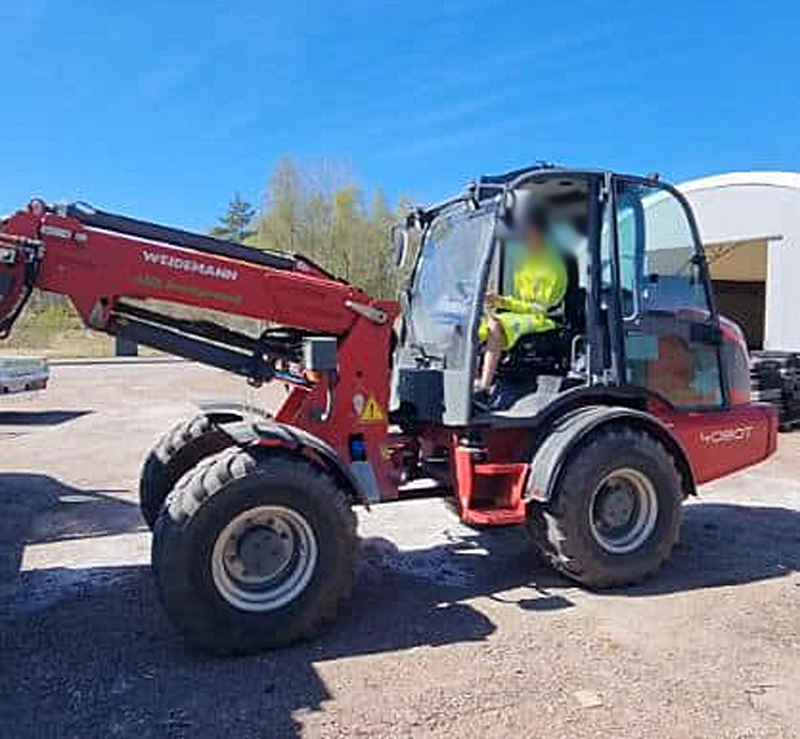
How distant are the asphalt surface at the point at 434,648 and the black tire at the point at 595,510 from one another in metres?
0.17

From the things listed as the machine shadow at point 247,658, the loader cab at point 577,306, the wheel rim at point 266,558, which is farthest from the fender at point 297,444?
the loader cab at point 577,306

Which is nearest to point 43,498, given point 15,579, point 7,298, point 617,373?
point 15,579

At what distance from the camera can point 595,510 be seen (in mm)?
5211

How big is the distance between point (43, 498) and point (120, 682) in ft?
14.9

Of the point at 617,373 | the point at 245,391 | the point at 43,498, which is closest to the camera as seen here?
the point at 617,373

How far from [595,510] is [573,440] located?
58 centimetres

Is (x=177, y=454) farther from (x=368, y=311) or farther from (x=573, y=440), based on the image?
(x=573, y=440)

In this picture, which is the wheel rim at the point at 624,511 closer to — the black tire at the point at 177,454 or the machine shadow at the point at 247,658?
the machine shadow at the point at 247,658

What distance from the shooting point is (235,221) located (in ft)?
202

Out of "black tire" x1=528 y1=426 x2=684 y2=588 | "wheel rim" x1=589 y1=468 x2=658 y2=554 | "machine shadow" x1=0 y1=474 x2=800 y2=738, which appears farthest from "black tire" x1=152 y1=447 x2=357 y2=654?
"wheel rim" x1=589 y1=468 x2=658 y2=554

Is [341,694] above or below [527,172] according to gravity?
below

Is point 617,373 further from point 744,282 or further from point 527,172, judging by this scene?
point 744,282

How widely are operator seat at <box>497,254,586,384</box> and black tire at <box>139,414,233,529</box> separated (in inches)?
82.1

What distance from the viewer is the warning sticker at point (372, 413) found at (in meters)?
4.95
